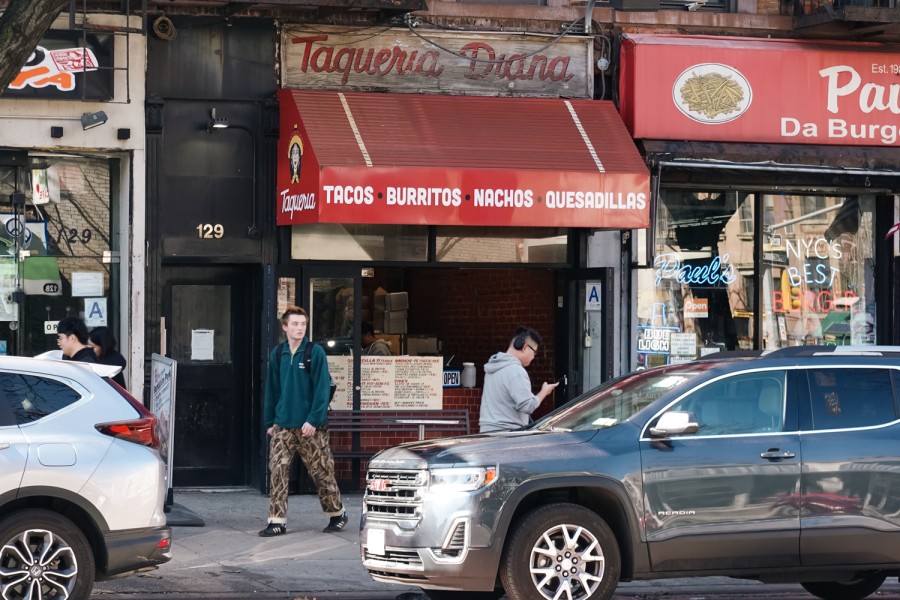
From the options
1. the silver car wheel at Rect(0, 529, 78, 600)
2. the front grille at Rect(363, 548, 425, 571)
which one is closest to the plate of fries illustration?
the front grille at Rect(363, 548, 425, 571)

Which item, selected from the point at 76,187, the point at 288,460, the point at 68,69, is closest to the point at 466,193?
the point at 288,460

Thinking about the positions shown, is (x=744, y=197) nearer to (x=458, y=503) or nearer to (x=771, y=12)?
(x=771, y=12)

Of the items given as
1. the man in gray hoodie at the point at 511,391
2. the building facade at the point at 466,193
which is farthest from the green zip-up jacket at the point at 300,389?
the building facade at the point at 466,193

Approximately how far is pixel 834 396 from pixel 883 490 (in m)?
0.66

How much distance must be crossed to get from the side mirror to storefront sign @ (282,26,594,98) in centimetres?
755

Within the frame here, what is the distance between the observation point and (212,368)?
581 inches

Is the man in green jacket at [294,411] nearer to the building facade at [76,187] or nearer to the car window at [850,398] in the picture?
the building facade at [76,187]

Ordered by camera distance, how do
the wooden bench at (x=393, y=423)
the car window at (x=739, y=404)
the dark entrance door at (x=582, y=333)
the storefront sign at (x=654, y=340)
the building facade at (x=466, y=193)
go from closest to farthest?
the car window at (x=739, y=404) → the building facade at (x=466, y=193) → the wooden bench at (x=393, y=423) → the dark entrance door at (x=582, y=333) → the storefront sign at (x=654, y=340)

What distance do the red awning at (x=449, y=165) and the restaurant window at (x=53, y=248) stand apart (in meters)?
1.88

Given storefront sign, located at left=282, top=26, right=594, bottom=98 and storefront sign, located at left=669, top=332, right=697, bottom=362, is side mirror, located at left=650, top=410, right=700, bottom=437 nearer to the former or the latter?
storefront sign, located at left=282, top=26, right=594, bottom=98

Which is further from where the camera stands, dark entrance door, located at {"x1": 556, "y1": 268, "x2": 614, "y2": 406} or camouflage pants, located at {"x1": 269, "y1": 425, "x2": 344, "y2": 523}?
dark entrance door, located at {"x1": 556, "y1": 268, "x2": 614, "y2": 406}

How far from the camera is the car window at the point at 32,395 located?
8.09m

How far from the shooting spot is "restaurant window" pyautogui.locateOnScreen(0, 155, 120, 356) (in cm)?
1409

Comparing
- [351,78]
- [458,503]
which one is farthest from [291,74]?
[458,503]
